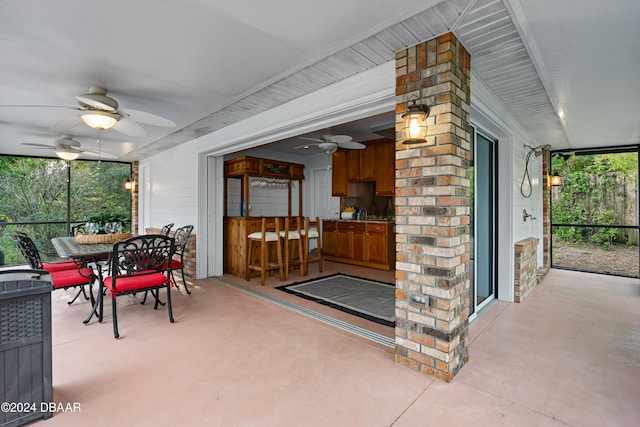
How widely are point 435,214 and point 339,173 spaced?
15.7 ft

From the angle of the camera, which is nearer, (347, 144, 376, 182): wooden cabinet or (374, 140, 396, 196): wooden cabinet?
(374, 140, 396, 196): wooden cabinet

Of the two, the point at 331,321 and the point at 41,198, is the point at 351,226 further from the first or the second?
the point at 41,198

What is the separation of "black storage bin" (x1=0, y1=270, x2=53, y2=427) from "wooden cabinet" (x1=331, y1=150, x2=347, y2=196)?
547 centimetres

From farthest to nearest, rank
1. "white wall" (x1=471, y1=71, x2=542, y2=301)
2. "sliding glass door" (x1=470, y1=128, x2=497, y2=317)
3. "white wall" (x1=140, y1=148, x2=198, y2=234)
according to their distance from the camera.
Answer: "white wall" (x1=140, y1=148, x2=198, y2=234)
"sliding glass door" (x1=470, y1=128, x2=497, y2=317)
"white wall" (x1=471, y1=71, x2=542, y2=301)

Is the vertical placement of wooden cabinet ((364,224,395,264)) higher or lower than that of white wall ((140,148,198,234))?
lower

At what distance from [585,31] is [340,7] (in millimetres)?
→ 1677

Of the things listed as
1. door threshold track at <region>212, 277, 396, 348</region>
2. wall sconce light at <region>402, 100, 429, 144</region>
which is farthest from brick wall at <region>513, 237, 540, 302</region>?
wall sconce light at <region>402, 100, 429, 144</region>

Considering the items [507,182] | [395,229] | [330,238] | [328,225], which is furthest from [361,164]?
[395,229]

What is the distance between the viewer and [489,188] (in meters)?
3.84

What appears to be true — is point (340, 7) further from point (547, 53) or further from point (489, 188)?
point (489, 188)

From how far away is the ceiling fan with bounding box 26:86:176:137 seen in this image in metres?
2.84

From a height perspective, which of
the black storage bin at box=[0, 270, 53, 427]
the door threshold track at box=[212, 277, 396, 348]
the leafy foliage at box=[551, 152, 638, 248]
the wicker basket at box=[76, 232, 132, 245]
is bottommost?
the door threshold track at box=[212, 277, 396, 348]

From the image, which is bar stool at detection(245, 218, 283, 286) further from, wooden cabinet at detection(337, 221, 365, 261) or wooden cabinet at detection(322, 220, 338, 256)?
wooden cabinet at detection(322, 220, 338, 256)

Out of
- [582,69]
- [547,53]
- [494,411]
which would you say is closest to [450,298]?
[494,411]
